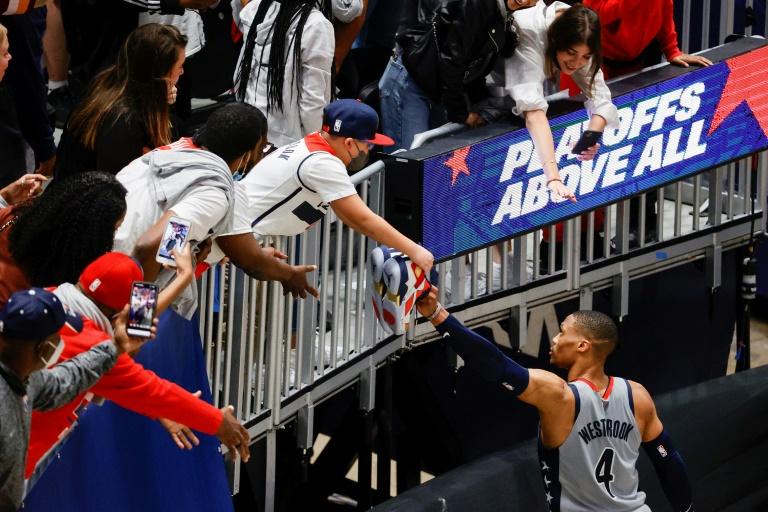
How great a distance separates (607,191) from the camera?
26.2ft

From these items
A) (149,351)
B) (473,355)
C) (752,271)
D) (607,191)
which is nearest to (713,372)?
(752,271)

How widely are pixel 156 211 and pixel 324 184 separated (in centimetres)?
91

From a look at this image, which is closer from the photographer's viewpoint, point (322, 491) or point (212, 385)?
point (212, 385)

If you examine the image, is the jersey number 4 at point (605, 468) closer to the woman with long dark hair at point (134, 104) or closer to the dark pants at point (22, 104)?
the woman with long dark hair at point (134, 104)

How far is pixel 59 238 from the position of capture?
5.07 metres

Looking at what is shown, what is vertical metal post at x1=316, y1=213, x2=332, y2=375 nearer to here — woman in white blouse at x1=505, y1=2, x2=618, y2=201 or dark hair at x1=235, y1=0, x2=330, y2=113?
dark hair at x1=235, y1=0, x2=330, y2=113

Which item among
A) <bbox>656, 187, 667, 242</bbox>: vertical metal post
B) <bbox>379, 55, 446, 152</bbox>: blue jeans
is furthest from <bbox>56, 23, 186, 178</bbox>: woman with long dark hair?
<bbox>656, 187, 667, 242</bbox>: vertical metal post

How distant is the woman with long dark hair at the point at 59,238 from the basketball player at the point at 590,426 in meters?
2.18

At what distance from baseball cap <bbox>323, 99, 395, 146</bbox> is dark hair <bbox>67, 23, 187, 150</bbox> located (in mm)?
675

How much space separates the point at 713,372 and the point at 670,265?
46.8 inches

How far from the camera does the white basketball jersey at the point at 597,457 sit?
21.9 ft

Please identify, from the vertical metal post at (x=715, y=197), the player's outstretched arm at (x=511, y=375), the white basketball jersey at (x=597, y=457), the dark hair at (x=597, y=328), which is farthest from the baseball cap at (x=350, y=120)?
the vertical metal post at (x=715, y=197)

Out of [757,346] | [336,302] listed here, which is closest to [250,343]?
[336,302]

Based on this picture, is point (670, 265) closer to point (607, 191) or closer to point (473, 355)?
point (607, 191)
